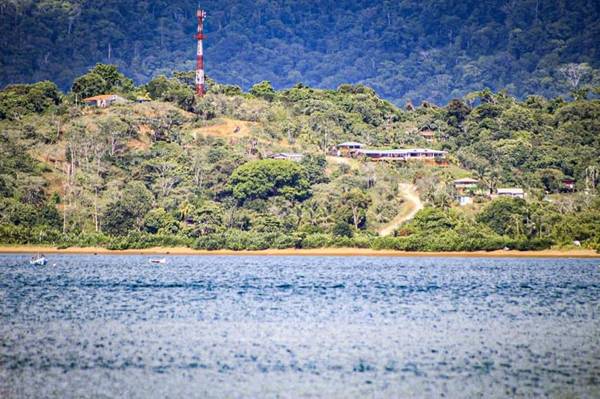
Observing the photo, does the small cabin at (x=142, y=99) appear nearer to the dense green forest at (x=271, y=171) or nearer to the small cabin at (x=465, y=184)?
the dense green forest at (x=271, y=171)

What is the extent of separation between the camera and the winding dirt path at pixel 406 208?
122m

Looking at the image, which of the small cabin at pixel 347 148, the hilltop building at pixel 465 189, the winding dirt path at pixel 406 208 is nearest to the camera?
the winding dirt path at pixel 406 208

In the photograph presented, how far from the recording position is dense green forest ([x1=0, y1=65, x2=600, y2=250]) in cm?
11550

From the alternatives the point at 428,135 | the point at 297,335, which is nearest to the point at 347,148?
the point at 428,135

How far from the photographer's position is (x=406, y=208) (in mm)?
127062

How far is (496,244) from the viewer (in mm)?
111375

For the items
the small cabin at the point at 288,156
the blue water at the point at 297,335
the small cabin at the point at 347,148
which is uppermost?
the small cabin at the point at 347,148

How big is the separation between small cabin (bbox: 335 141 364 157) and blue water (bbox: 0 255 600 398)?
7424cm

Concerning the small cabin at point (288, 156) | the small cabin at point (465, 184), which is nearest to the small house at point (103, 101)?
the small cabin at point (288, 156)

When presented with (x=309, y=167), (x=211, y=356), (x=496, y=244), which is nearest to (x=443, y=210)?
(x=496, y=244)

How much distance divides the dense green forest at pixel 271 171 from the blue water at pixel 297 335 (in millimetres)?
32828

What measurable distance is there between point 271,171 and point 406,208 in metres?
17.0

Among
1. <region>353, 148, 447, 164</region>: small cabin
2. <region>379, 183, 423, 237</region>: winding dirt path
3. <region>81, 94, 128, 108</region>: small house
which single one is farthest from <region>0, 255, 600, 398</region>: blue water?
<region>81, 94, 128, 108</region>: small house

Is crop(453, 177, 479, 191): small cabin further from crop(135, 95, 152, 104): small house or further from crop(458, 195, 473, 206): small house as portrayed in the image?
crop(135, 95, 152, 104): small house
